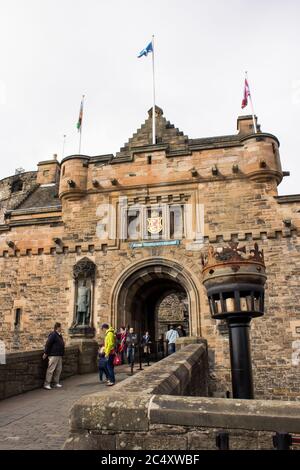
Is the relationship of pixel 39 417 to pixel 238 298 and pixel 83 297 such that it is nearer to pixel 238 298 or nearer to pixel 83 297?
pixel 238 298

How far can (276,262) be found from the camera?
13.5 metres

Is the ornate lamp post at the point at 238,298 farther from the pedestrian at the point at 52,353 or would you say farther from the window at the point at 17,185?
the window at the point at 17,185

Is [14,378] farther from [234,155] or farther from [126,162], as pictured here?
[234,155]

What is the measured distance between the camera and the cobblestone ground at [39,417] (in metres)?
4.41

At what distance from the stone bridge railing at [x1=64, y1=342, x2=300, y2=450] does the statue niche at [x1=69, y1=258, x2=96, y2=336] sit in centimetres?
1150

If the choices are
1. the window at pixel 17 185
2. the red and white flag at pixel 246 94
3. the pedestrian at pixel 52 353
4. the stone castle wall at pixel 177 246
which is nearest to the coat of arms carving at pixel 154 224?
the stone castle wall at pixel 177 246

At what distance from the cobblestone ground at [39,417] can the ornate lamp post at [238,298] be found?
2.25 meters

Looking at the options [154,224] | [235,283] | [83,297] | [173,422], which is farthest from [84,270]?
[173,422]

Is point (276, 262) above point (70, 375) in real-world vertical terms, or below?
above

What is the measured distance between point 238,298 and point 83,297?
10.6 meters

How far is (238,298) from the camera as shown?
14.8ft

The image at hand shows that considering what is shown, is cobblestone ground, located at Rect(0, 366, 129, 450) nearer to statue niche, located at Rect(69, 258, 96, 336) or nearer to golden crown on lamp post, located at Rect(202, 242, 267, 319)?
golden crown on lamp post, located at Rect(202, 242, 267, 319)

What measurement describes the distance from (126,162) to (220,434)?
14.3 metres
